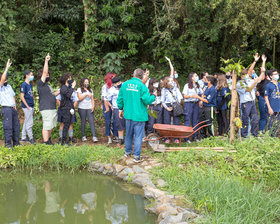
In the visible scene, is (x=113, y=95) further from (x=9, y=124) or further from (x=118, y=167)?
(x=9, y=124)

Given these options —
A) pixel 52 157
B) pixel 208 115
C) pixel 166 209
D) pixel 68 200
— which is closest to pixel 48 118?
pixel 52 157

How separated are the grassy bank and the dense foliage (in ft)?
18.8

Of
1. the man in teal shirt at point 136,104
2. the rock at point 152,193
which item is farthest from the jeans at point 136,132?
the rock at point 152,193

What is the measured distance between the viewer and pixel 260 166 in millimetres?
5797

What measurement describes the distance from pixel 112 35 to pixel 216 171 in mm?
8218

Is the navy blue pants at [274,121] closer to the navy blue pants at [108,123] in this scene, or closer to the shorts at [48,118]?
the navy blue pants at [108,123]

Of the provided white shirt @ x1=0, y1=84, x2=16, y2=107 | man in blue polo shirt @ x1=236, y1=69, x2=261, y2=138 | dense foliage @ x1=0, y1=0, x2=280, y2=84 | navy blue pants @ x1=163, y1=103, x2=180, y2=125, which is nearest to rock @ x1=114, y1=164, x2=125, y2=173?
navy blue pants @ x1=163, y1=103, x2=180, y2=125

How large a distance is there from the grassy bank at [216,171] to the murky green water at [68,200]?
0.41 meters

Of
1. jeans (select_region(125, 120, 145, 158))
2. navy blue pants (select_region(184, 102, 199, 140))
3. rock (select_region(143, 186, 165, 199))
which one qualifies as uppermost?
navy blue pants (select_region(184, 102, 199, 140))

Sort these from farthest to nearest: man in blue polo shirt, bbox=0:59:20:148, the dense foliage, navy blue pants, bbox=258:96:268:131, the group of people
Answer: the dense foliage → navy blue pants, bbox=258:96:268:131 → the group of people → man in blue polo shirt, bbox=0:59:20:148

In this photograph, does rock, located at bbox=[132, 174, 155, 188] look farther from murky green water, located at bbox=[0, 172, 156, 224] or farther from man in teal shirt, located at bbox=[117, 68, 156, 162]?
man in teal shirt, located at bbox=[117, 68, 156, 162]

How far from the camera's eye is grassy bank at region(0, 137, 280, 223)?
13.9ft

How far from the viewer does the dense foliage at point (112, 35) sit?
1161 cm

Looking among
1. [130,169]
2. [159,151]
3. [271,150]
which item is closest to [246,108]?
[271,150]
